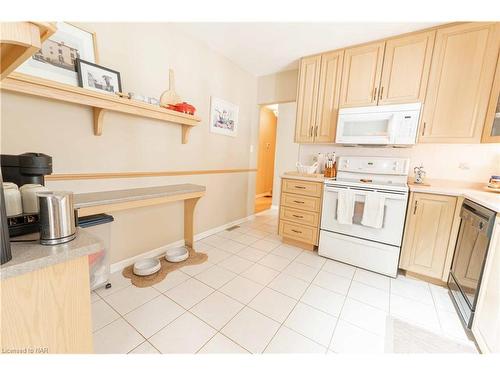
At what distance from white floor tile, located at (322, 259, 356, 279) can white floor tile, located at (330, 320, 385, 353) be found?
2.37 feet

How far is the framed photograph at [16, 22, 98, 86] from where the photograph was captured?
54.1 inches

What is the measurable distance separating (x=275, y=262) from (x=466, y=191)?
192 cm

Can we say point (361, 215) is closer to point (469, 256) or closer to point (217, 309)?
point (469, 256)

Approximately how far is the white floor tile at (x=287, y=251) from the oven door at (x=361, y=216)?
48cm

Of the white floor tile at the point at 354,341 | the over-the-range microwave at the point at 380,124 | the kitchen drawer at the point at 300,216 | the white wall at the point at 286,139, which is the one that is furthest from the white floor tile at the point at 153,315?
the white wall at the point at 286,139

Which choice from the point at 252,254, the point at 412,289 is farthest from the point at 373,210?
the point at 252,254

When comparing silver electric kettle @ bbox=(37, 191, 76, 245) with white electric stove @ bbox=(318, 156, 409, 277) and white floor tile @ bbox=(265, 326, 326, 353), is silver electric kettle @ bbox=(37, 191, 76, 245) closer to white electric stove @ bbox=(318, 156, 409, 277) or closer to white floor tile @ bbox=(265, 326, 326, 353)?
white floor tile @ bbox=(265, 326, 326, 353)

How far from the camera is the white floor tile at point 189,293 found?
1602 millimetres

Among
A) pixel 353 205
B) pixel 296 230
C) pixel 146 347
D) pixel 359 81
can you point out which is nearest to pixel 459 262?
pixel 353 205

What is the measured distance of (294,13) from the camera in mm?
925

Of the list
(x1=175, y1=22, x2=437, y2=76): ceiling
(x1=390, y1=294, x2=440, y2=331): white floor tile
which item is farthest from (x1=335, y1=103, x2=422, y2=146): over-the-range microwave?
(x1=390, y1=294, x2=440, y2=331): white floor tile

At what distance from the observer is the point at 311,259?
2408 mm

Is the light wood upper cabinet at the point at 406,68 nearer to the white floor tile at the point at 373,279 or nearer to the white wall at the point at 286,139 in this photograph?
the white floor tile at the point at 373,279

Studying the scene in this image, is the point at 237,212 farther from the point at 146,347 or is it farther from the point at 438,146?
the point at 438,146
